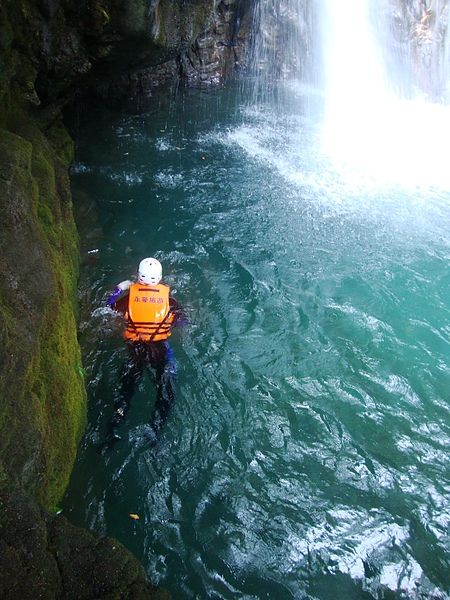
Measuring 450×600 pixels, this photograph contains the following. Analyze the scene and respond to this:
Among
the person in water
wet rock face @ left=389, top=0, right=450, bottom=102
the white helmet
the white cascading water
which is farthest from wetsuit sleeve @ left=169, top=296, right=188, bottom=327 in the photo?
wet rock face @ left=389, top=0, right=450, bottom=102

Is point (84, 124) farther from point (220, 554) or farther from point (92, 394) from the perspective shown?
point (220, 554)

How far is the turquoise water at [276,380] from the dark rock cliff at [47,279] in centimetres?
88

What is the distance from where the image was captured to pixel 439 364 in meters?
6.17

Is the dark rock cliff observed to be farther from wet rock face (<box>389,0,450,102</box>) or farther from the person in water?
wet rock face (<box>389,0,450,102</box>)

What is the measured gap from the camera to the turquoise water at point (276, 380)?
3947mm

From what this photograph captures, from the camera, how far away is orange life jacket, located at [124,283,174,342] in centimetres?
529

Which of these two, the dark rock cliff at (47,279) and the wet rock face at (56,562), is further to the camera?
the dark rock cliff at (47,279)

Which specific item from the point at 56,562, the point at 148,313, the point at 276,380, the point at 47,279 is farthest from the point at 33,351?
the point at 276,380

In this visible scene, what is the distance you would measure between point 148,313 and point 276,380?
1.80 metres

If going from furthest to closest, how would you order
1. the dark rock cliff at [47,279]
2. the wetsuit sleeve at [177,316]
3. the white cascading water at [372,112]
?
1. the white cascading water at [372,112]
2. the wetsuit sleeve at [177,316]
3. the dark rock cliff at [47,279]

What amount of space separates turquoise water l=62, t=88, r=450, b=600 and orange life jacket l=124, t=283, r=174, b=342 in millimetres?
558

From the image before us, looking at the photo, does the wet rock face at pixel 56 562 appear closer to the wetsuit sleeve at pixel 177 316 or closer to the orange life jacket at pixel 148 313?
the orange life jacket at pixel 148 313

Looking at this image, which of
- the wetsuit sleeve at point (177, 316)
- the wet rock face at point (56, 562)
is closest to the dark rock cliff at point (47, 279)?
the wet rock face at point (56, 562)

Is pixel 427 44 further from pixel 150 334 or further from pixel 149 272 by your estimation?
pixel 150 334
